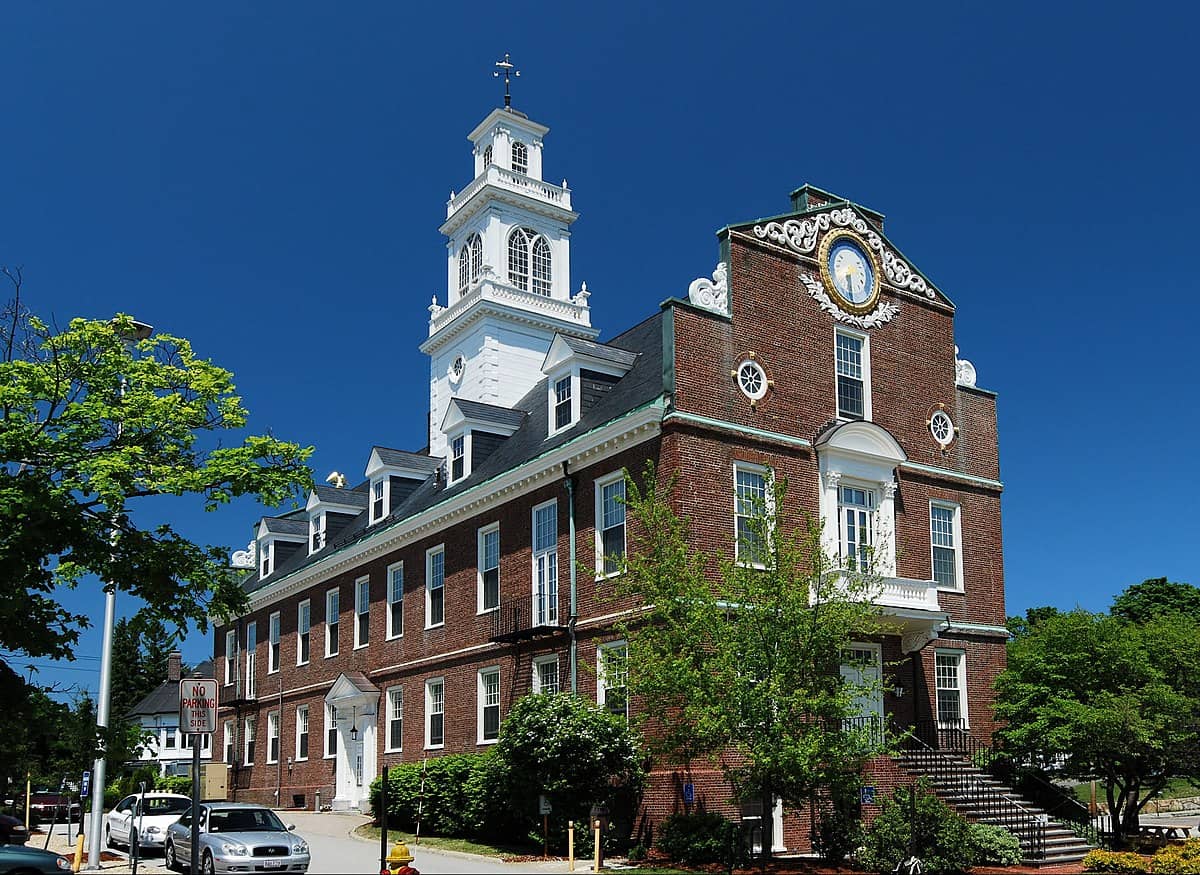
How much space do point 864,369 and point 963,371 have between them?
13.3 feet

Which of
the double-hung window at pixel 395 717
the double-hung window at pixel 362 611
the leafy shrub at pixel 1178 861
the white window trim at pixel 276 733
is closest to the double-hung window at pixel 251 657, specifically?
the white window trim at pixel 276 733

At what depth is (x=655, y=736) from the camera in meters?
25.5

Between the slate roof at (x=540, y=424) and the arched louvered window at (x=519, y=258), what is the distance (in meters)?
4.74

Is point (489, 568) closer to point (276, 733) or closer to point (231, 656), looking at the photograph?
point (276, 733)

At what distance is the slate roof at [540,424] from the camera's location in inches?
1163

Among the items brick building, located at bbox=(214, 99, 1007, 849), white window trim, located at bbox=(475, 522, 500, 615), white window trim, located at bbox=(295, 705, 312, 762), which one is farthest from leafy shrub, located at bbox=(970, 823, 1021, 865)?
white window trim, located at bbox=(295, 705, 312, 762)

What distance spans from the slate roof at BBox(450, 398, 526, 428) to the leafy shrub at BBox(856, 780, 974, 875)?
1802 cm

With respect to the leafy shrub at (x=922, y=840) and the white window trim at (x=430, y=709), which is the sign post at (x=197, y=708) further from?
the white window trim at (x=430, y=709)

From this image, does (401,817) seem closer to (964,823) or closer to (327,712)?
(327,712)

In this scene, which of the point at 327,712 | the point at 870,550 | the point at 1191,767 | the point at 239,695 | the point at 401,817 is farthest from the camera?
the point at 239,695

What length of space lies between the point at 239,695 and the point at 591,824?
97.5 ft

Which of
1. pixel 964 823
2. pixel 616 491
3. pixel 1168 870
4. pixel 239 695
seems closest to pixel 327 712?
pixel 239 695

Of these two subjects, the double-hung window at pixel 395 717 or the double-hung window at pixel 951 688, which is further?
the double-hung window at pixel 395 717

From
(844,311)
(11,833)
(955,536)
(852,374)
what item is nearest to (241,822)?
(11,833)
